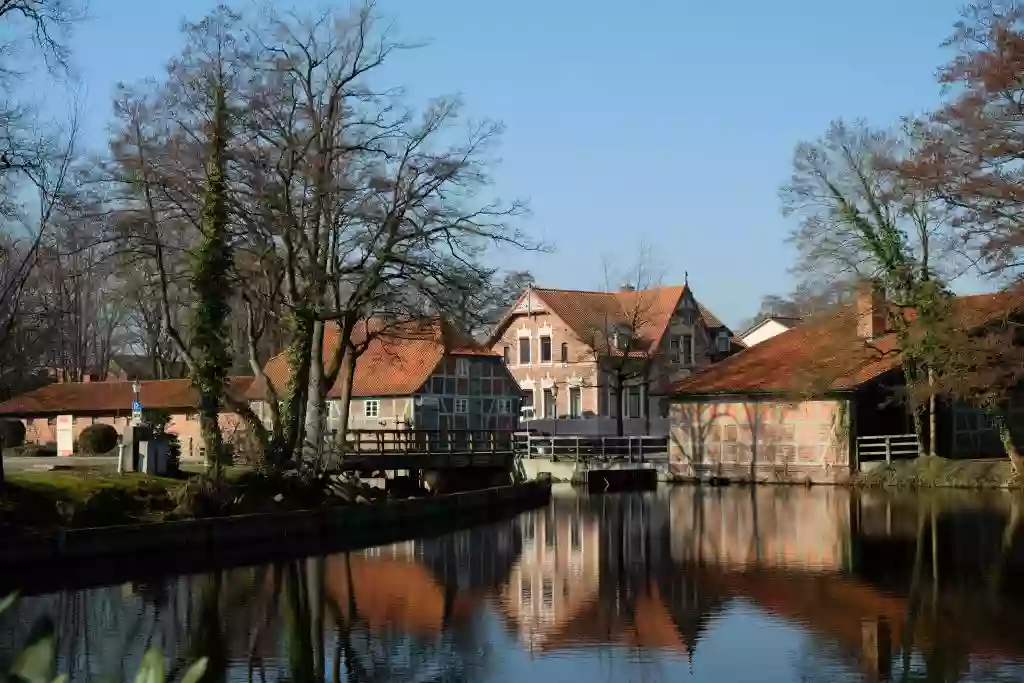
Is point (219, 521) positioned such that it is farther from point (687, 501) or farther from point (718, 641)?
point (687, 501)

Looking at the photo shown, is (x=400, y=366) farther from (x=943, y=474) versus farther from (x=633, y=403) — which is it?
(x=943, y=474)

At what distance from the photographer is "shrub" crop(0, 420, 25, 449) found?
45.2m

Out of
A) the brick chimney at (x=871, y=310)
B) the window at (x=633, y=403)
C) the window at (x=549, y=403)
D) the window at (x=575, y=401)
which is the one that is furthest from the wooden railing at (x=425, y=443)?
the window at (x=633, y=403)

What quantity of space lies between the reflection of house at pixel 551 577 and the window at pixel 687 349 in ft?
112

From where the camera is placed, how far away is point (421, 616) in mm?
17562

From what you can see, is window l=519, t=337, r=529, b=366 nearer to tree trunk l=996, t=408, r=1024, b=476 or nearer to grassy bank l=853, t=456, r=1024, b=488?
grassy bank l=853, t=456, r=1024, b=488

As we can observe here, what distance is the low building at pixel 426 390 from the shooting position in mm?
50250

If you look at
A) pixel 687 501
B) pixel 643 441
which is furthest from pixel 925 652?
pixel 643 441

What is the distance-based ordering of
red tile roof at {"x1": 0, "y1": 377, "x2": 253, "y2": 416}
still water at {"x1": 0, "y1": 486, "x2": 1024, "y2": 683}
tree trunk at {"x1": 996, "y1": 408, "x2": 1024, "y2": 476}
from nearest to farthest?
still water at {"x1": 0, "y1": 486, "x2": 1024, "y2": 683}, tree trunk at {"x1": 996, "y1": 408, "x2": 1024, "y2": 476}, red tile roof at {"x1": 0, "y1": 377, "x2": 253, "y2": 416}

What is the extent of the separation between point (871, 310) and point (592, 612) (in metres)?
27.4

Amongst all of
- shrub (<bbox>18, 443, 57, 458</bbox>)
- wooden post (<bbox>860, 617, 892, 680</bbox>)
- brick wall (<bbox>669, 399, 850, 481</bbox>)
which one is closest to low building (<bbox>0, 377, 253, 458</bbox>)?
shrub (<bbox>18, 443, 57, 458</bbox>)

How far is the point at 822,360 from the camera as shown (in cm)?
4275

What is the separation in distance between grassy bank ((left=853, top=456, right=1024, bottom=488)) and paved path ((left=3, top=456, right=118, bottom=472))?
23.0m

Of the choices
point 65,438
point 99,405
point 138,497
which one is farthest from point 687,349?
point 138,497
